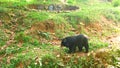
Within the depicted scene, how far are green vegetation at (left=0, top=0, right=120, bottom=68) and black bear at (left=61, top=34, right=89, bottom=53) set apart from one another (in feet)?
0.89

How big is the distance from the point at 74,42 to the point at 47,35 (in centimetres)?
206

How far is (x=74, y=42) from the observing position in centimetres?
1189

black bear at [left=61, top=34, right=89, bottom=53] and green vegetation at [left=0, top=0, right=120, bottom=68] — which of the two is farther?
black bear at [left=61, top=34, right=89, bottom=53]

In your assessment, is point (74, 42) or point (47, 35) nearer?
point (74, 42)

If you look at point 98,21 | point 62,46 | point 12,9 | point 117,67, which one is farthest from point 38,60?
point 98,21

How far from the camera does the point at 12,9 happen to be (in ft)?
51.1

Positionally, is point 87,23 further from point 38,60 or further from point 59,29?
point 38,60

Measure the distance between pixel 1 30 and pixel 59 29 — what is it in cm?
259

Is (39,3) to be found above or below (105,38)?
above

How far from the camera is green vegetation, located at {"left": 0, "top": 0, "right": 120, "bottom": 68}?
11297 millimetres

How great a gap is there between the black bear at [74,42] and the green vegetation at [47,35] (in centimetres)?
27

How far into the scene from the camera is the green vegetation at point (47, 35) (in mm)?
11297

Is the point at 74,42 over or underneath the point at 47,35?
over

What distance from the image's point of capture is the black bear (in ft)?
38.6
